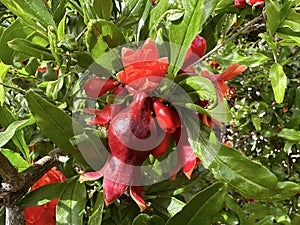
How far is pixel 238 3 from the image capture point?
0.85m

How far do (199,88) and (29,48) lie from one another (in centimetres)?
26

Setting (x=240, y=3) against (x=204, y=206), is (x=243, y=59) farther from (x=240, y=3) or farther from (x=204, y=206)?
(x=204, y=206)

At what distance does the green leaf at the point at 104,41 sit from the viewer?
0.55m

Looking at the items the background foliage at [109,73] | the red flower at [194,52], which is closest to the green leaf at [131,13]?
the background foliage at [109,73]

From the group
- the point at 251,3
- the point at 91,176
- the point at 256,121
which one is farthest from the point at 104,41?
the point at 256,121

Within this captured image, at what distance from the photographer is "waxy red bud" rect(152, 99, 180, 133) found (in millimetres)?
546

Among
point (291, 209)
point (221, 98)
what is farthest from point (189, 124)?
point (291, 209)

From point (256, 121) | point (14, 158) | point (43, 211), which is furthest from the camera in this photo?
point (256, 121)

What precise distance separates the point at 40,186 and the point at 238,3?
49 centimetres

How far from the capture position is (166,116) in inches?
21.4

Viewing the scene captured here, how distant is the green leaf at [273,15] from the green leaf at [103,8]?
265 millimetres

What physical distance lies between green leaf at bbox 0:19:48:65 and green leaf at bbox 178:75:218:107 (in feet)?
0.91

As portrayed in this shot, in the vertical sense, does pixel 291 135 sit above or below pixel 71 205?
below

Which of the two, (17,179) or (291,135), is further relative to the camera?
(291,135)
